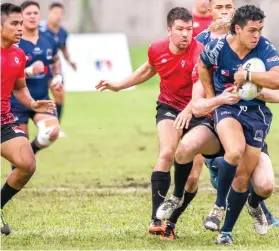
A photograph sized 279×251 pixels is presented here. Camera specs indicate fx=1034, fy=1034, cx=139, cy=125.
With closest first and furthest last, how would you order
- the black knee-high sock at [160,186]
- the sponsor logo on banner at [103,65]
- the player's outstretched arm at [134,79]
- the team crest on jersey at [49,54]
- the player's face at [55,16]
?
the black knee-high sock at [160,186] < the player's outstretched arm at [134,79] < the team crest on jersey at [49,54] < the player's face at [55,16] < the sponsor logo on banner at [103,65]

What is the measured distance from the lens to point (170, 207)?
9.53m

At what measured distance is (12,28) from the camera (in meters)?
9.89

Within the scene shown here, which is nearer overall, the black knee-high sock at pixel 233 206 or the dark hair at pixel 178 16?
the black knee-high sock at pixel 233 206

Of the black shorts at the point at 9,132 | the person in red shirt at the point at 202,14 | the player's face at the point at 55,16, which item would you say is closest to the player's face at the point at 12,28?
the black shorts at the point at 9,132

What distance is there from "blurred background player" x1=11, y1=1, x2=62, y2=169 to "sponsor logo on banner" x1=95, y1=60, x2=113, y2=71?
10.8 m

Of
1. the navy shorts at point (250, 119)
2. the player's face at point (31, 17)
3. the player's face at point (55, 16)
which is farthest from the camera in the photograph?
the player's face at point (55, 16)

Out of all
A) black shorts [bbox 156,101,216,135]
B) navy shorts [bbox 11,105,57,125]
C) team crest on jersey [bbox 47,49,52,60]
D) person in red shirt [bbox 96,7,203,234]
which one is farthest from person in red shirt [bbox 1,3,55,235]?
team crest on jersey [bbox 47,49,52,60]

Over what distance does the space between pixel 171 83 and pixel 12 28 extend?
5.39 feet

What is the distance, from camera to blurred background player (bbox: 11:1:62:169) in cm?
1351

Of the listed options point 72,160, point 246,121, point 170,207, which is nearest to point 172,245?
point 170,207

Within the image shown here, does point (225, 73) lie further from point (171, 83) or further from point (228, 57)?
point (171, 83)

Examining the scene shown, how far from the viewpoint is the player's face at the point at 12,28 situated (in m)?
9.88

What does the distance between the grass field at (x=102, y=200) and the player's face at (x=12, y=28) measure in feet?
6.14

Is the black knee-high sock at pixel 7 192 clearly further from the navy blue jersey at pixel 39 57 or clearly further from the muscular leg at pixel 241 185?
the navy blue jersey at pixel 39 57
